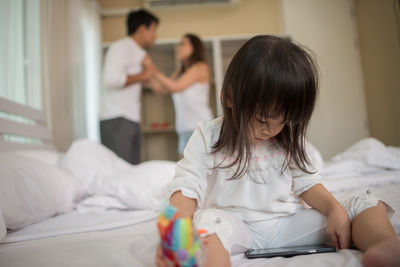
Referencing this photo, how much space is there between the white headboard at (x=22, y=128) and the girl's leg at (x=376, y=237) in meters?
1.23

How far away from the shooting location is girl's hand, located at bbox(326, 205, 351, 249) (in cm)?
63

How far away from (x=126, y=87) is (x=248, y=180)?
1661 millimetres

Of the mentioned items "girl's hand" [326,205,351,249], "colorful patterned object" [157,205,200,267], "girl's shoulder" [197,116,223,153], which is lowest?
"girl's hand" [326,205,351,249]

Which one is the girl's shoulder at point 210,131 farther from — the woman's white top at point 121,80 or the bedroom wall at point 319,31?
the bedroom wall at point 319,31

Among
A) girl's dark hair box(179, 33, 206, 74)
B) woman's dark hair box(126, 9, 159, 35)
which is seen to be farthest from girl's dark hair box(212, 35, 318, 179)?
girl's dark hair box(179, 33, 206, 74)

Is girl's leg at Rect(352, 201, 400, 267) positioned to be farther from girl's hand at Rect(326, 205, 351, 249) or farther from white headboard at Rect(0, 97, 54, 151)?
white headboard at Rect(0, 97, 54, 151)

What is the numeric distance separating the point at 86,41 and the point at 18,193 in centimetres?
218

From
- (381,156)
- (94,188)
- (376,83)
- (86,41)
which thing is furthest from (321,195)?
(376,83)

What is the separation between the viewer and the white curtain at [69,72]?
201 cm

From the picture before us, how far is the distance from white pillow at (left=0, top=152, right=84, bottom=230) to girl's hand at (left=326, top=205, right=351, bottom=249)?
2.51 feet

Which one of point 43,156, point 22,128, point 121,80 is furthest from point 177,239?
point 121,80

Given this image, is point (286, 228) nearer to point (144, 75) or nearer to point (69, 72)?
point (144, 75)

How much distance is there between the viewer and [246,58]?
2.14 ft

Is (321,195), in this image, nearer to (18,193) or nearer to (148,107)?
(18,193)
